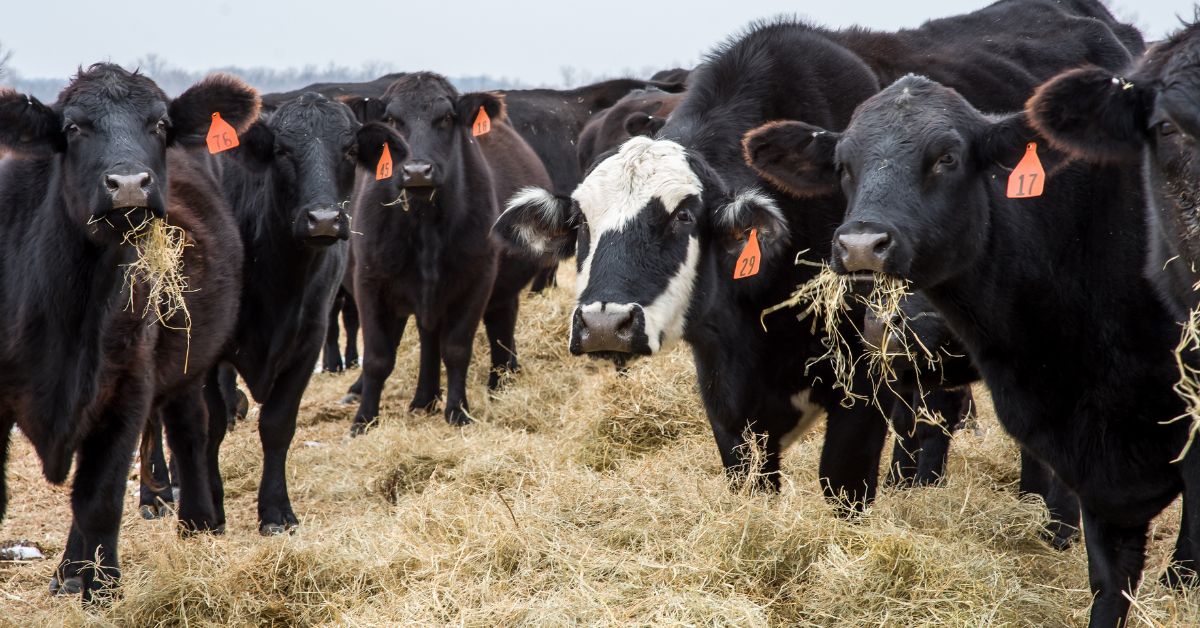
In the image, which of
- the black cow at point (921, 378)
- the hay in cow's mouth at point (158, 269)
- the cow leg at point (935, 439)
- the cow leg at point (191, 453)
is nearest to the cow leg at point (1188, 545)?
the black cow at point (921, 378)

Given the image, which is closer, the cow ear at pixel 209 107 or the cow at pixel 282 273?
the cow ear at pixel 209 107

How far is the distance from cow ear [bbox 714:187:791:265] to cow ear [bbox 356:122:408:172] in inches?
109

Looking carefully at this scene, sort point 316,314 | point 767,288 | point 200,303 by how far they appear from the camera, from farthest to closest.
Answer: point 316,314 < point 200,303 < point 767,288

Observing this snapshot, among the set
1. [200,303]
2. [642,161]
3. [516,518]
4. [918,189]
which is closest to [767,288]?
[642,161]

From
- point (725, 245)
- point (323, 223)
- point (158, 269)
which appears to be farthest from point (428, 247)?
point (725, 245)

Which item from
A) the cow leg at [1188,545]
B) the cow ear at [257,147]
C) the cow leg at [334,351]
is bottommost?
the cow leg at [334,351]

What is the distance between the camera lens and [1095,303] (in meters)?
3.97

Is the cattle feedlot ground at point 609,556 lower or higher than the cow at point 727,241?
lower

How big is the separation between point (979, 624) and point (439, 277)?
5.13 metres

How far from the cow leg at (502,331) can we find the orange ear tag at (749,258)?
4.72 metres

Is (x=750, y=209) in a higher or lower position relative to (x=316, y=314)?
higher

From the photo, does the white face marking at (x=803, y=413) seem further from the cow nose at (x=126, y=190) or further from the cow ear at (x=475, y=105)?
the cow ear at (x=475, y=105)

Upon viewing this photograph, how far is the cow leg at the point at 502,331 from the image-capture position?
9086 millimetres

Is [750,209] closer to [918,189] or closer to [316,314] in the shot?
[918,189]
